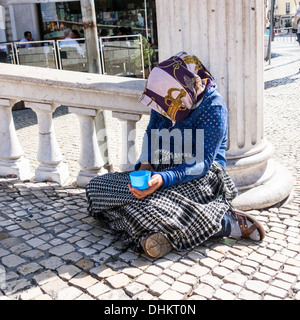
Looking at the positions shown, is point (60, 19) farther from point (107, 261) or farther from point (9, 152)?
point (107, 261)

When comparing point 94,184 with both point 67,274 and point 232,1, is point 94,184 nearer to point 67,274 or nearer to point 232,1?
point 67,274


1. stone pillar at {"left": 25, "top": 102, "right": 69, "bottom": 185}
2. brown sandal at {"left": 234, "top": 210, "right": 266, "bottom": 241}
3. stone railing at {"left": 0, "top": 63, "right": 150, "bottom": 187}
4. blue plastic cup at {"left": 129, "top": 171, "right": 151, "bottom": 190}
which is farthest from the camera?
stone pillar at {"left": 25, "top": 102, "right": 69, "bottom": 185}

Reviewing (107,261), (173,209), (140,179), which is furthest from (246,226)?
(107,261)

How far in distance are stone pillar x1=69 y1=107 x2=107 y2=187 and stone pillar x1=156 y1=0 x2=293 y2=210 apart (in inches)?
33.1

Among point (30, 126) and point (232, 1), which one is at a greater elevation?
point (232, 1)

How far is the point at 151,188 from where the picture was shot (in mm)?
2770

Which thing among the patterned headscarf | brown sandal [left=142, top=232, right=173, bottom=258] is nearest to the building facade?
the patterned headscarf

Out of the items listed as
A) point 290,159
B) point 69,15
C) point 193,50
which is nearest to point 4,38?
point 69,15

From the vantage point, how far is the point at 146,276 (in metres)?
2.59

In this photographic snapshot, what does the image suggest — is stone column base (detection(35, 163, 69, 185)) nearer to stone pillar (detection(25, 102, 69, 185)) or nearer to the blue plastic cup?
stone pillar (detection(25, 102, 69, 185))

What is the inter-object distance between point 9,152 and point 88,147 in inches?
32.1

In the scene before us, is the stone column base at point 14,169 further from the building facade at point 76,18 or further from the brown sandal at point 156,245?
the building facade at point 76,18

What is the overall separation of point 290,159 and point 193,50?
2.69 metres

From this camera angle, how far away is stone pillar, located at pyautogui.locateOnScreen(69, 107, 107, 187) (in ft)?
12.5
